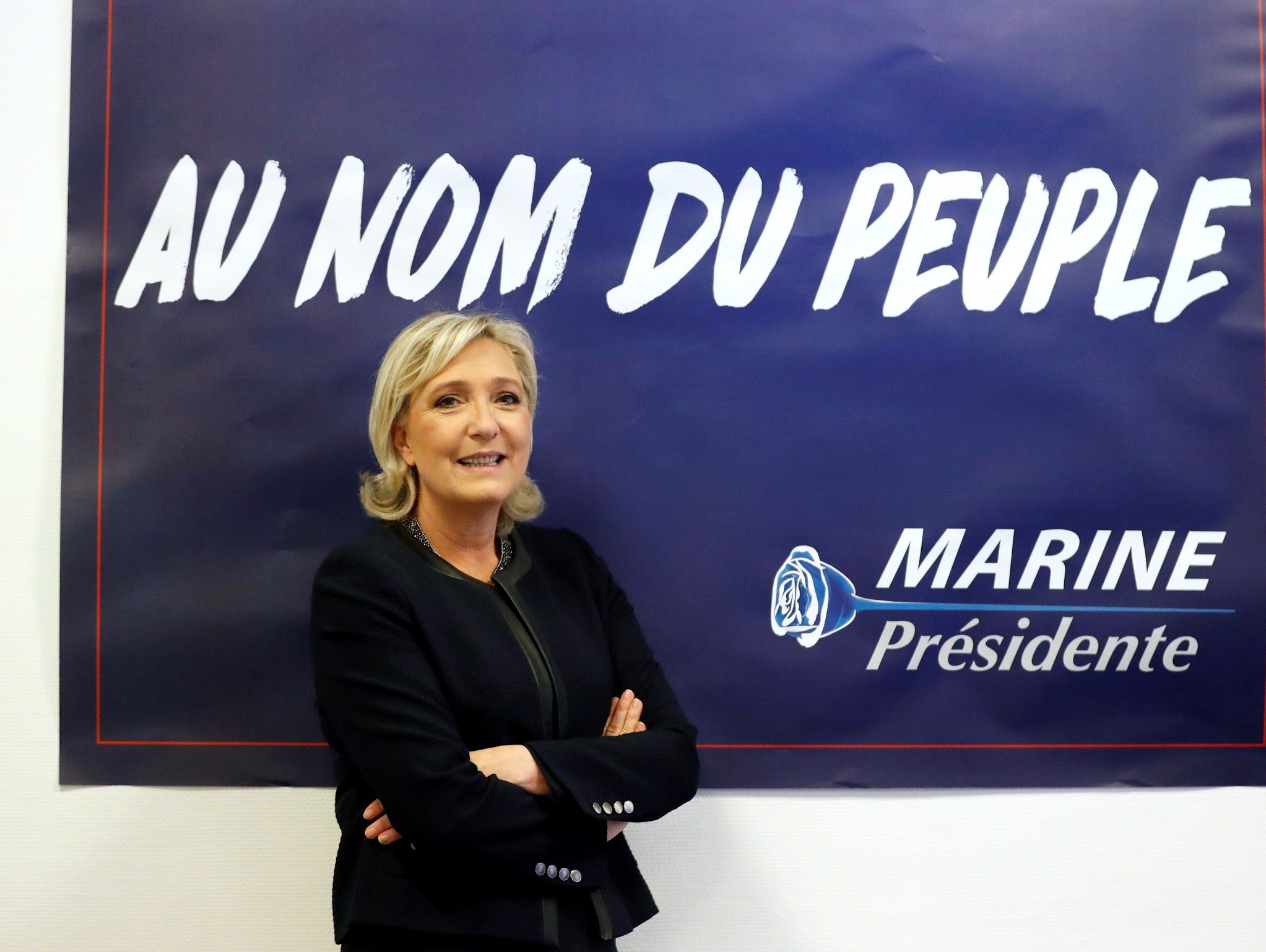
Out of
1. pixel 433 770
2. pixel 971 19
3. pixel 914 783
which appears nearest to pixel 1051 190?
pixel 971 19

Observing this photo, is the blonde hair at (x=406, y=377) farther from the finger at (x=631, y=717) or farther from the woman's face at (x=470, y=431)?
the finger at (x=631, y=717)

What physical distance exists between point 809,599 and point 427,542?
0.72m

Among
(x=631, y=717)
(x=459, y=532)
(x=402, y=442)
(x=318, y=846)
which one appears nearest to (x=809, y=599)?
(x=631, y=717)

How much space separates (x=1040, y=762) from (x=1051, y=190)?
106 centimetres

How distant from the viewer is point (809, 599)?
1771mm

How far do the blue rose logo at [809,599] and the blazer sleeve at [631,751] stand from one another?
0.32 m

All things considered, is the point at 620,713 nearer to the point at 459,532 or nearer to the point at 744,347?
the point at 459,532

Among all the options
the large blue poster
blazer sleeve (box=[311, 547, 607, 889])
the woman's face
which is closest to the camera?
blazer sleeve (box=[311, 547, 607, 889])

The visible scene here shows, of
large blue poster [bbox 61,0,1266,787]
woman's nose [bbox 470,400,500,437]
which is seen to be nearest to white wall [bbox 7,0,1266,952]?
large blue poster [bbox 61,0,1266,787]

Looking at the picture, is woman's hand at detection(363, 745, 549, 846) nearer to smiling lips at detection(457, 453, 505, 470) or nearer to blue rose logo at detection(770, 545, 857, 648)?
smiling lips at detection(457, 453, 505, 470)

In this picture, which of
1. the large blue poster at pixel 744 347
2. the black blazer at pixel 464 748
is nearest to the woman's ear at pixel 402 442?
the black blazer at pixel 464 748

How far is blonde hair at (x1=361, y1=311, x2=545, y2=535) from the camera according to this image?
1443 mm

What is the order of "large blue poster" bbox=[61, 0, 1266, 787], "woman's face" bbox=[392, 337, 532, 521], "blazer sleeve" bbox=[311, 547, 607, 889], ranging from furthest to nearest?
"large blue poster" bbox=[61, 0, 1266, 787] → "woman's face" bbox=[392, 337, 532, 521] → "blazer sleeve" bbox=[311, 547, 607, 889]

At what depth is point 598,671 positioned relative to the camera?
1435 millimetres
